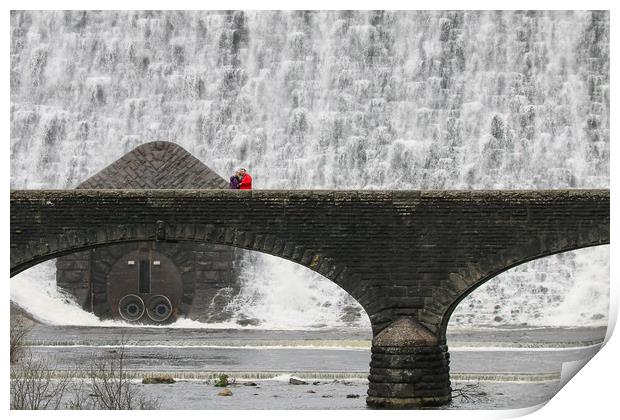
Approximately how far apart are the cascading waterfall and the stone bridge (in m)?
12.9

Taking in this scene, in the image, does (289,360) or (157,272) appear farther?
(157,272)

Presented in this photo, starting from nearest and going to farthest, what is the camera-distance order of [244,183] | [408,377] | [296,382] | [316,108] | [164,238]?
[408,377]
[164,238]
[244,183]
[296,382]
[316,108]

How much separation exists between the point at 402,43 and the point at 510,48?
2.69 meters

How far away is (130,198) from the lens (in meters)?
28.6

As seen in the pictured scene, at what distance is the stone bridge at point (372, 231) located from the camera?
93.6 feet

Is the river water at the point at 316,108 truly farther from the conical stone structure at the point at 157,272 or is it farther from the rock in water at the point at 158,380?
the rock in water at the point at 158,380

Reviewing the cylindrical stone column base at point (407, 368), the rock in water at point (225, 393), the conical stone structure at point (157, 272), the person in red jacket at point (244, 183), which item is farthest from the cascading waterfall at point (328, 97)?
the cylindrical stone column base at point (407, 368)

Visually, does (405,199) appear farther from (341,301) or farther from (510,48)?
(341,301)

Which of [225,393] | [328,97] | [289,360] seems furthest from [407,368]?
[328,97]

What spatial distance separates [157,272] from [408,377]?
17355 mm

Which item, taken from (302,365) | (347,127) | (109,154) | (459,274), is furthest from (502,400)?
(109,154)

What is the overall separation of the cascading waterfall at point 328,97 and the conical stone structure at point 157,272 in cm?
67

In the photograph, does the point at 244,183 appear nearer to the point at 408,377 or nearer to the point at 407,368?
the point at 407,368

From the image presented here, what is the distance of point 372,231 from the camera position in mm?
28750
